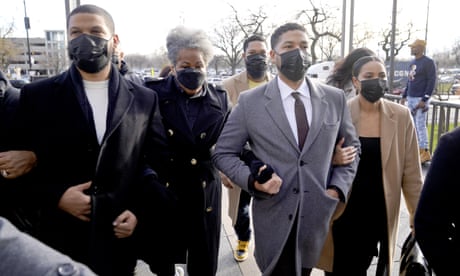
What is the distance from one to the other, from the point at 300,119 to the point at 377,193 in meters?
0.93

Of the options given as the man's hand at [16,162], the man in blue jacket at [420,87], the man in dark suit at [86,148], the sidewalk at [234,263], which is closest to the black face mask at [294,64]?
the man in dark suit at [86,148]

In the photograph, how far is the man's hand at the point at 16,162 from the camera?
78.7 inches

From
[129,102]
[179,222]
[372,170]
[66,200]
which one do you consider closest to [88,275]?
[66,200]

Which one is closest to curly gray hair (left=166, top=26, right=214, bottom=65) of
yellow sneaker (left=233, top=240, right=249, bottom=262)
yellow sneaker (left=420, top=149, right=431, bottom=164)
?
yellow sneaker (left=233, top=240, right=249, bottom=262)

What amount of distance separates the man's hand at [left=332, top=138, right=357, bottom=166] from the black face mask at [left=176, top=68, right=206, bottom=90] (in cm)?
103

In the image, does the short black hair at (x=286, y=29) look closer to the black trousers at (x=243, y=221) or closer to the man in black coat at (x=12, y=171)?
the man in black coat at (x=12, y=171)

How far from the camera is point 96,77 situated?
213 centimetres

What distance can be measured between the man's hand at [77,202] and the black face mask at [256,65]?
2.51 metres

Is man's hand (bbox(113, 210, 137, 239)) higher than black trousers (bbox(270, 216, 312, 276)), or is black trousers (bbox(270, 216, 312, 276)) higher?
man's hand (bbox(113, 210, 137, 239))

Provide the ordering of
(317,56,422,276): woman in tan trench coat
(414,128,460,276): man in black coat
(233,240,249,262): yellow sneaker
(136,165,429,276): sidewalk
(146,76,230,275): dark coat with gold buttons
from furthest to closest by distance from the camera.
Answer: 1. (233,240,249,262): yellow sneaker
2. (136,165,429,276): sidewalk
3. (317,56,422,276): woman in tan trench coat
4. (146,76,230,275): dark coat with gold buttons
5. (414,128,460,276): man in black coat

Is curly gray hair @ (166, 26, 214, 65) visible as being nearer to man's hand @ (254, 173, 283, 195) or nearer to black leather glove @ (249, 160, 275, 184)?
black leather glove @ (249, 160, 275, 184)

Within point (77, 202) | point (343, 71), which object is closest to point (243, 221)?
point (343, 71)

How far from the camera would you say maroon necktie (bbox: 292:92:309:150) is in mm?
2232

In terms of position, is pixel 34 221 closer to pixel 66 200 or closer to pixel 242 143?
pixel 66 200
